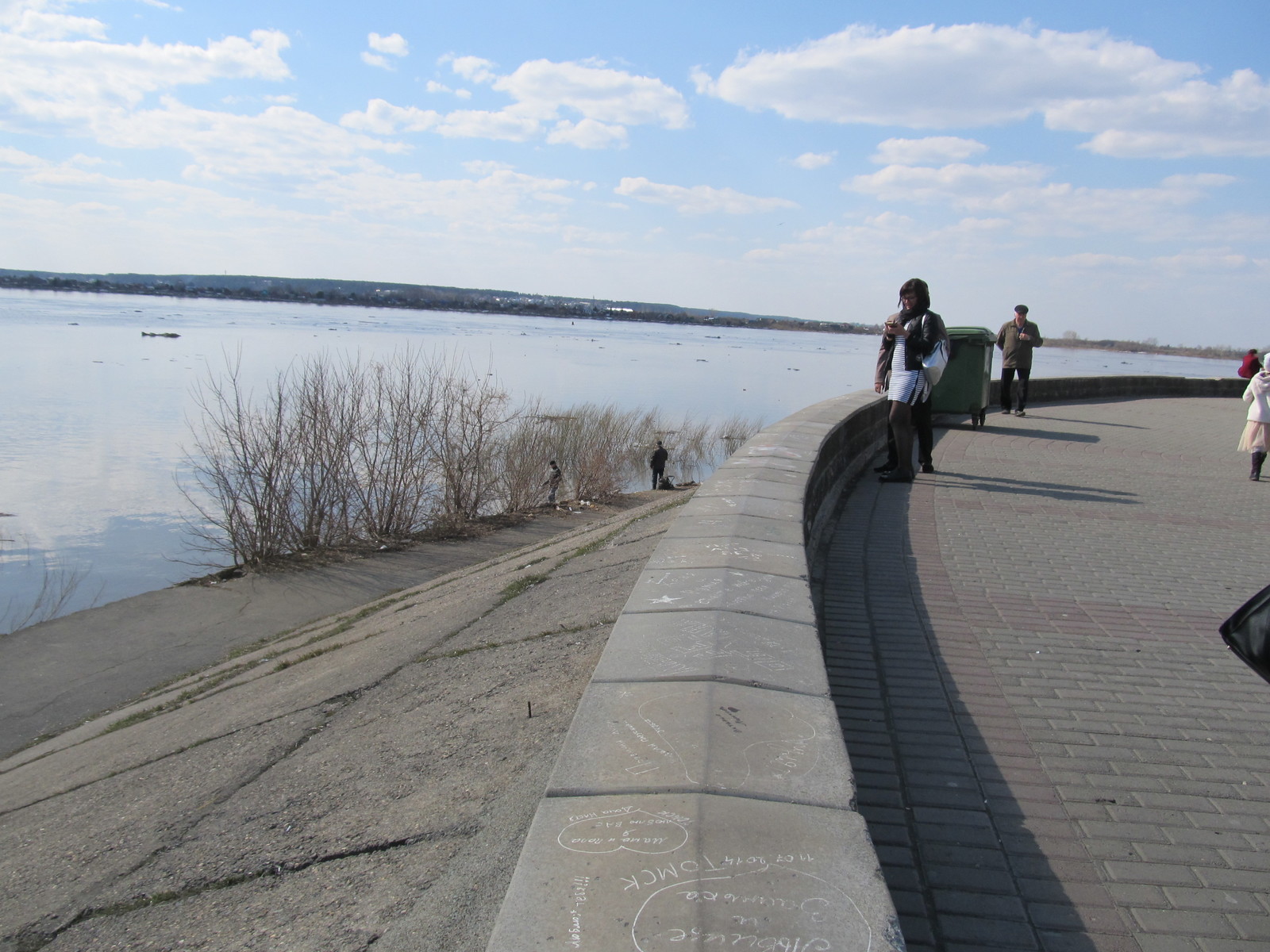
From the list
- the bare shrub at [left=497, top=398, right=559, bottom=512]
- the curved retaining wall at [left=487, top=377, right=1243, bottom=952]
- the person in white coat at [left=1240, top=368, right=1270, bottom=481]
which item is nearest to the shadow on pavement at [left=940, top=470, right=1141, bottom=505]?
the person in white coat at [left=1240, top=368, right=1270, bottom=481]

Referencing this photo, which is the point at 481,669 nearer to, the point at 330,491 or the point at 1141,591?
the point at 1141,591

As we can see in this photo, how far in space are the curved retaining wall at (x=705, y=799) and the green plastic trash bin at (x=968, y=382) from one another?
1153cm

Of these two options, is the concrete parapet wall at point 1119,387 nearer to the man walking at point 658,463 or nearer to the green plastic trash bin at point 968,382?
the green plastic trash bin at point 968,382

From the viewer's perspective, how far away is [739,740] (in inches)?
103

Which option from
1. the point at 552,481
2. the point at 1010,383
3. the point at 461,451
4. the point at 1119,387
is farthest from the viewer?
the point at 1119,387

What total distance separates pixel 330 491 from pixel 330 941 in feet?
48.9

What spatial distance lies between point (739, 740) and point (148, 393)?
132 ft

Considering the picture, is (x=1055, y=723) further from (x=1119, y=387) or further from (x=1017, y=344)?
(x=1119, y=387)

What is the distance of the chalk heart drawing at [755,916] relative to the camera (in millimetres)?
1771

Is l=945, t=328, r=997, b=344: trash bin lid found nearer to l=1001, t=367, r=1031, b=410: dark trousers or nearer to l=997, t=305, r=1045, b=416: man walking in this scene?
l=997, t=305, r=1045, b=416: man walking

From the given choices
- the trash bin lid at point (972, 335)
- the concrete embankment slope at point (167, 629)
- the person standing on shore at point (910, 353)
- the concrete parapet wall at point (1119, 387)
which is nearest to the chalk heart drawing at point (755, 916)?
the person standing on shore at point (910, 353)

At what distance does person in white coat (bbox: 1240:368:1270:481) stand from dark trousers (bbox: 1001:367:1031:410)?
228 inches

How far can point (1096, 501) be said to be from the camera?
910 centimetres

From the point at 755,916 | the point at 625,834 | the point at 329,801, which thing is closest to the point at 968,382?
the point at 329,801
